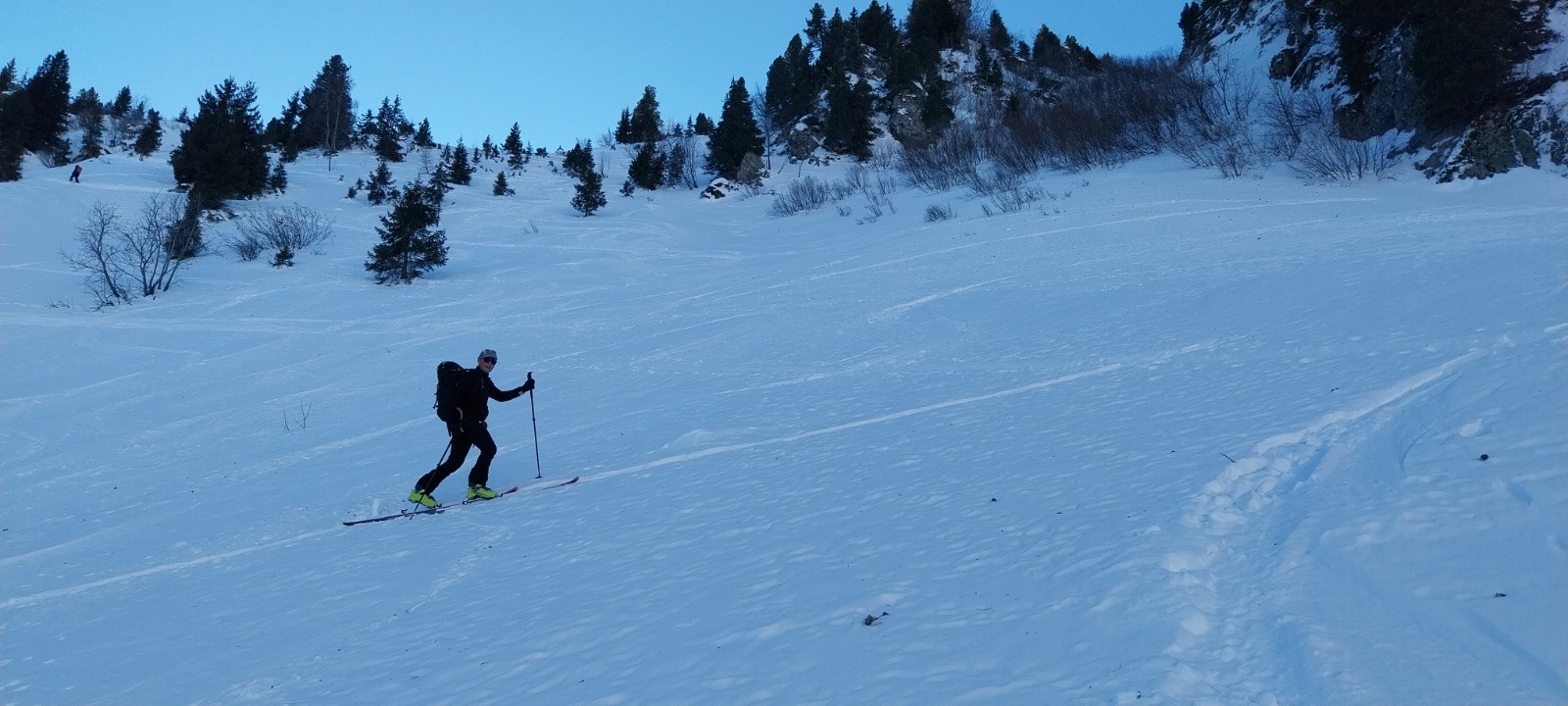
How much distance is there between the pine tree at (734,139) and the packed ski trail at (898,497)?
117 feet

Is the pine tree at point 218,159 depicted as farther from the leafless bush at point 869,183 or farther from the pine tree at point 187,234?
the leafless bush at point 869,183

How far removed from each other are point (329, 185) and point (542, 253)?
63.5 ft

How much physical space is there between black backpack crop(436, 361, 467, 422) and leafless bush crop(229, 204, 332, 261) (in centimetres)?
2361

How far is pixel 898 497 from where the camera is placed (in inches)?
231

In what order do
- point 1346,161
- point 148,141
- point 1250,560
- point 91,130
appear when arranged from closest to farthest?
point 1250,560 → point 1346,161 → point 148,141 → point 91,130

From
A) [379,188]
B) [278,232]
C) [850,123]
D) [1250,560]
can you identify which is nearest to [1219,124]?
[850,123]

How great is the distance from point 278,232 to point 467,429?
82.6 ft

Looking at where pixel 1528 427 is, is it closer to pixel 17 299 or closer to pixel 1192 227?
pixel 1192 227

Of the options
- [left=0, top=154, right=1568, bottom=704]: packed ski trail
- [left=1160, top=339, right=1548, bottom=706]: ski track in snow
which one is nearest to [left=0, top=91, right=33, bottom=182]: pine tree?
[left=0, top=154, right=1568, bottom=704]: packed ski trail

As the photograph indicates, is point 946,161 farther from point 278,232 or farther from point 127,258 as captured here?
point 127,258

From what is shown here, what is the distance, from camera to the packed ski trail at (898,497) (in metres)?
3.48

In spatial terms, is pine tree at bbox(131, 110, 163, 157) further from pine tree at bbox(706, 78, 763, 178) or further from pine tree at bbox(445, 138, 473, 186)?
pine tree at bbox(706, 78, 763, 178)

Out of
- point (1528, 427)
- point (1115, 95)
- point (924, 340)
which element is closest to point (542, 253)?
point (924, 340)

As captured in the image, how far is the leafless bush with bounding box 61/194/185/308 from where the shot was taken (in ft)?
72.9
